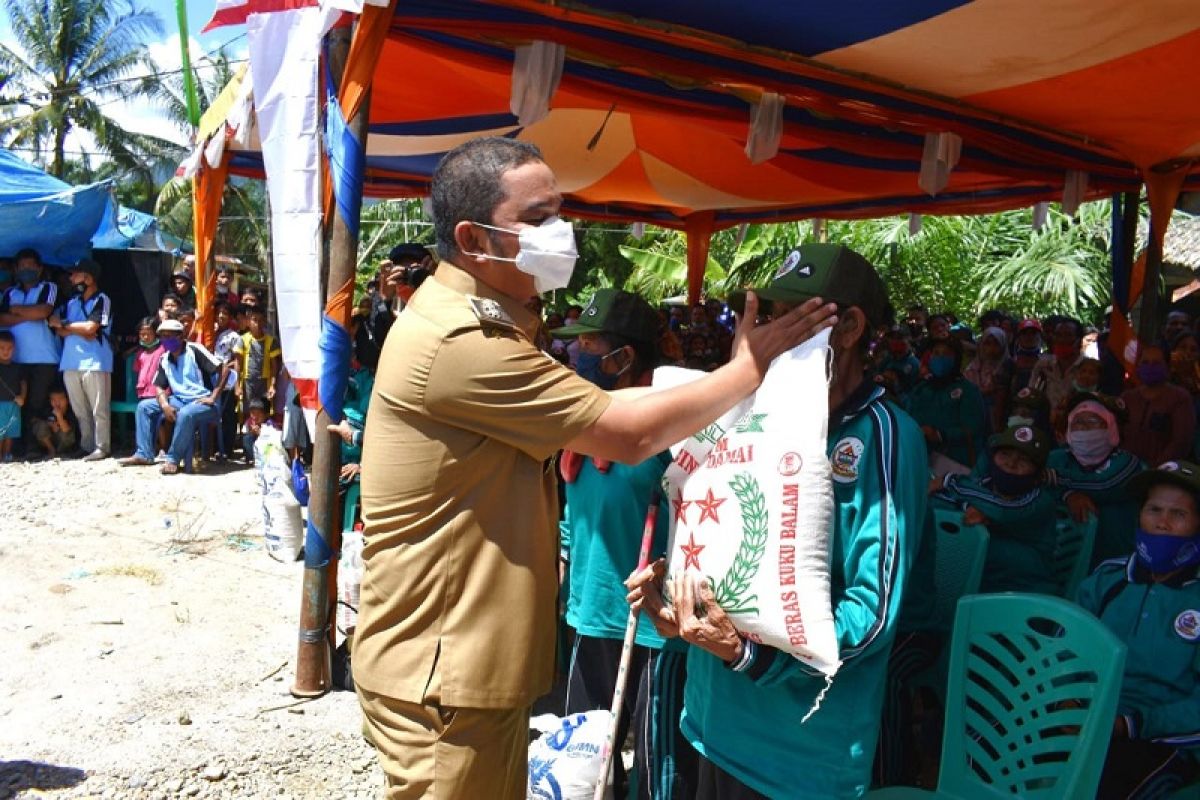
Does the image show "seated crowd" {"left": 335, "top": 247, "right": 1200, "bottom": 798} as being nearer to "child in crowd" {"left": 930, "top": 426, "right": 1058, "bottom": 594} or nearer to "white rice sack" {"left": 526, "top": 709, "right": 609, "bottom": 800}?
"child in crowd" {"left": 930, "top": 426, "right": 1058, "bottom": 594}

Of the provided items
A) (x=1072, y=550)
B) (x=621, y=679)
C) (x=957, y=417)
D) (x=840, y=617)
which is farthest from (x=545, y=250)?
(x=957, y=417)

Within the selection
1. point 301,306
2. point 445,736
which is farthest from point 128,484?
point 445,736

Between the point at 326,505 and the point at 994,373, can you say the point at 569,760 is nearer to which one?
the point at 326,505

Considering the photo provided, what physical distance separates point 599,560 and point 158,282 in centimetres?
947

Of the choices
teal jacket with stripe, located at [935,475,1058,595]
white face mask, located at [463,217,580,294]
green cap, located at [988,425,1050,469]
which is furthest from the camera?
green cap, located at [988,425,1050,469]

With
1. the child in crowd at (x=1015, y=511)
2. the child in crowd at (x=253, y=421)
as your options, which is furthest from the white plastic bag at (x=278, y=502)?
the child in crowd at (x=1015, y=511)

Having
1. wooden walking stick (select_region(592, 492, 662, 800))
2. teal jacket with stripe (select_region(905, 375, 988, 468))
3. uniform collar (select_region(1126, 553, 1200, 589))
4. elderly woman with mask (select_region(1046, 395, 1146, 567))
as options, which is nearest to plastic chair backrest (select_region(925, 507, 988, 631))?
uniform collar (select_region(1126, 553, 1200, 589))

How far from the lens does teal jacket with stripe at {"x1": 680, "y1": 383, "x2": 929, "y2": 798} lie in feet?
5.89

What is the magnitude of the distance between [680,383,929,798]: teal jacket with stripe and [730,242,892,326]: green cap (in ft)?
0.73

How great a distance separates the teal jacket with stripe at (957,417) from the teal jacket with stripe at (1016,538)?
2.85 m

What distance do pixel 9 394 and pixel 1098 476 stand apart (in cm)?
960

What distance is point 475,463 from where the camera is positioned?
1.69m

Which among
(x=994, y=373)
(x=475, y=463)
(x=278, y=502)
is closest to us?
(x=475, y=463)

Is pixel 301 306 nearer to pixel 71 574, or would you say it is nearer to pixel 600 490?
pixel 600 490
